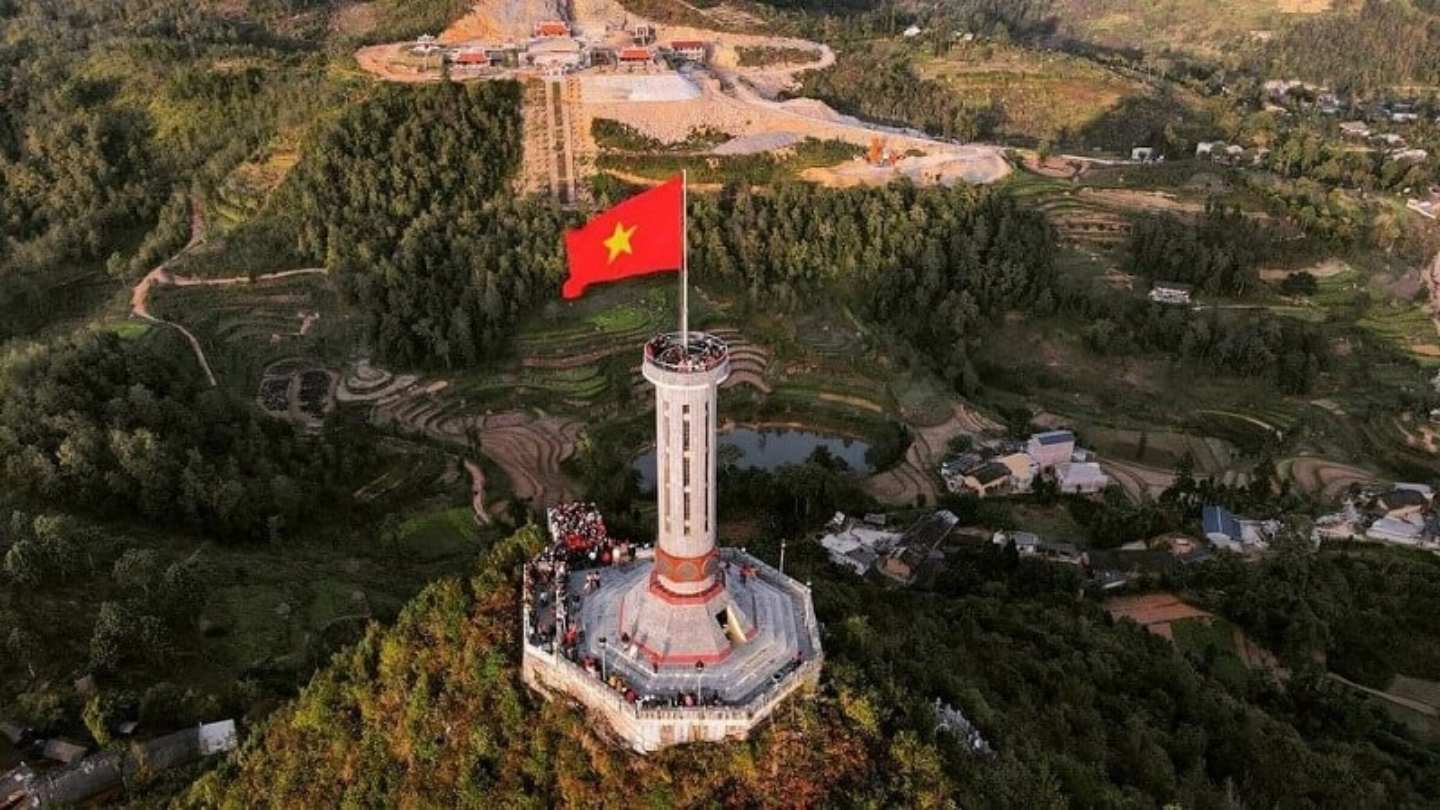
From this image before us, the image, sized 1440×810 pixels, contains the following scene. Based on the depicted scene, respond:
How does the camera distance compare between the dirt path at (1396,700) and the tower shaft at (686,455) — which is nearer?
the tower shaft at (686,455)

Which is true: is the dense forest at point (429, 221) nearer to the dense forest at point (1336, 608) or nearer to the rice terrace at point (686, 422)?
the rice terrace at point (686, 422)

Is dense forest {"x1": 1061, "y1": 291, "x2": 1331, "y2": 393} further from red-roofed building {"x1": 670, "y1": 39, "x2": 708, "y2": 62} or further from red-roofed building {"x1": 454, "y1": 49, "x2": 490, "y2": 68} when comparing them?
red-roofed building {"x1": 454, "y1": 49, "x2": 490, "y2": 68}

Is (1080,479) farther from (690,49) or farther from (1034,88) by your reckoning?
(1034,88)

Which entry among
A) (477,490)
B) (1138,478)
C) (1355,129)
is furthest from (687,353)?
(1355,129)

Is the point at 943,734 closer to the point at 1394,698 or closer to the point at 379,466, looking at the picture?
the point at 1394,698

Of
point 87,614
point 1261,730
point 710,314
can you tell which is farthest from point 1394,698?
point 87,614

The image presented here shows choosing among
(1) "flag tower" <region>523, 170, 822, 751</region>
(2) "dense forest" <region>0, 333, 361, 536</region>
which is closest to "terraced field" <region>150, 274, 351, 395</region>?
(2) "dense forest" <region>0, 333, 361, 536</region>

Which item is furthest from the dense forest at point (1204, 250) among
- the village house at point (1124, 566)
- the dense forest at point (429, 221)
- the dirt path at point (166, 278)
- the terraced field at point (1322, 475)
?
the dirt path at point (166, 278)
